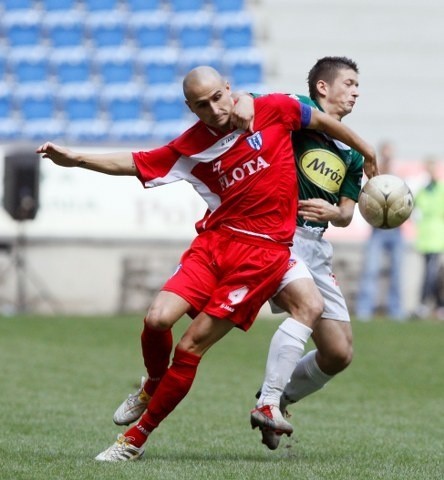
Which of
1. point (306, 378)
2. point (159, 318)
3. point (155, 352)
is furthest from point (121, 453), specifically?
point (306, 378)

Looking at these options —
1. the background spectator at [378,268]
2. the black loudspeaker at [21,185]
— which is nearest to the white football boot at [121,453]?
the black loudspeaker at [21,185]

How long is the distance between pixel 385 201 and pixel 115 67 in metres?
14.7

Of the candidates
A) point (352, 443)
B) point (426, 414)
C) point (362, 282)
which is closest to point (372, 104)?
point (362, 282)

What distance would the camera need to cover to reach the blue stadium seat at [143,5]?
2167cm

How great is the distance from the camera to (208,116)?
6.30 metres

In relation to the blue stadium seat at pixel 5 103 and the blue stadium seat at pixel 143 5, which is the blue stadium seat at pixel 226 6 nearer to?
the blue stadium seat at pixel 143 5

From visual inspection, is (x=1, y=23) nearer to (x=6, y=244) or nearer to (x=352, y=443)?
(x=6, y=244)

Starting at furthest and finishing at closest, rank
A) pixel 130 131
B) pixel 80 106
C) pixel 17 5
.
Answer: pixel 17 5 → pixel 80 106 → pixel 130 131

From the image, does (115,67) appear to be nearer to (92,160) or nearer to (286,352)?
(92,160)

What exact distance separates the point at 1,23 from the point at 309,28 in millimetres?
5443

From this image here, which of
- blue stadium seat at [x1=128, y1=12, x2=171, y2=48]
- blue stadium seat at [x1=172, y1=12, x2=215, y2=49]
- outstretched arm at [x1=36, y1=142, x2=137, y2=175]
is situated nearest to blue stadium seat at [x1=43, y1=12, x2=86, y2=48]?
blue stadium seat at [x1=128, y1=12, x2=171, y2=48]

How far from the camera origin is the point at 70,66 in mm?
20859

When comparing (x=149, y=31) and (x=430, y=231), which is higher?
(x=149, y=31)

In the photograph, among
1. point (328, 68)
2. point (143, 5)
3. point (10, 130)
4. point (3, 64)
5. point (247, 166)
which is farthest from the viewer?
point (143, 5)
